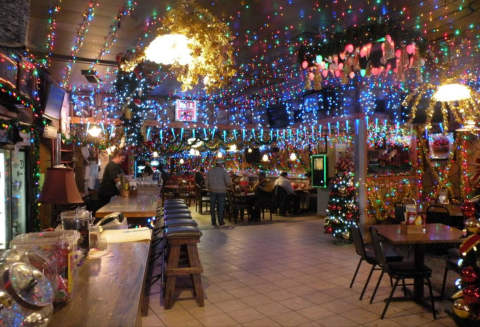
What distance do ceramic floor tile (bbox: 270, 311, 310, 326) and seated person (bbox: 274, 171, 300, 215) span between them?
741 cm

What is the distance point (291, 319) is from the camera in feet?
13.2

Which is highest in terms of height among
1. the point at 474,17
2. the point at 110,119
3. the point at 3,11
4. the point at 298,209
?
the point at 474,17

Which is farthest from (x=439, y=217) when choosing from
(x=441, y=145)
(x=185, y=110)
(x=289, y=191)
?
(x=185, y=110)

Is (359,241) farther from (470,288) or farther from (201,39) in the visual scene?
(201,39)

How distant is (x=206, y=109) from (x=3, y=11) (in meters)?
11.6

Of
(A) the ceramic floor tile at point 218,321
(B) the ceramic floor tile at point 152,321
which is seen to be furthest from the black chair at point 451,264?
(B) the ceramic floor tile at point 152,321

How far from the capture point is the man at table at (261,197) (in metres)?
10.7

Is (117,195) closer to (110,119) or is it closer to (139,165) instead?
(110,119)

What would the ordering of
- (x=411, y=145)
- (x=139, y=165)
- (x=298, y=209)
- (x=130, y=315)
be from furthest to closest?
(x=139, y=165), (x=298, y=209), (x=411, y=145), (x=130, y=315)

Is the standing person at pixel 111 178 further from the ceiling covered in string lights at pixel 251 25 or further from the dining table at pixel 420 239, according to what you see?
the dining table at pixel 420 239

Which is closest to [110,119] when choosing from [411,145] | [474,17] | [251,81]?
[251,81]

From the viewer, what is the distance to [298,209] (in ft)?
40.2

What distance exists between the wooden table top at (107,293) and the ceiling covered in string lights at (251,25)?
368 centimetres

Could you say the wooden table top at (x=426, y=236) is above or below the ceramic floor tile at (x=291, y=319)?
above
